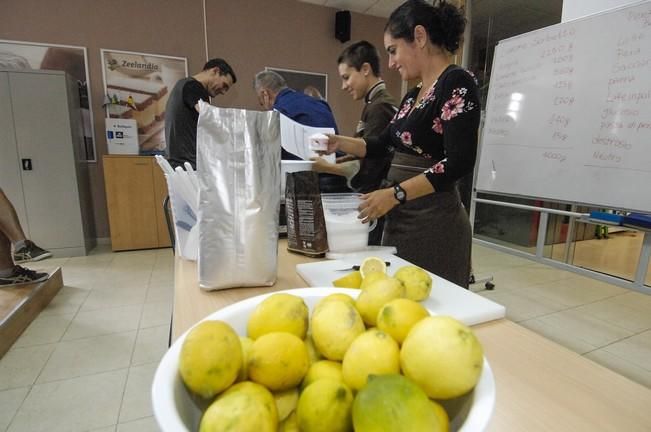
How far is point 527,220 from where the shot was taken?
3.69m

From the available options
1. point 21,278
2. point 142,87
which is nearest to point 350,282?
point 21,278

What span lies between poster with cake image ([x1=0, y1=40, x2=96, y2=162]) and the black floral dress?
3.48 metres

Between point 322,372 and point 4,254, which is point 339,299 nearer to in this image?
point 322,372

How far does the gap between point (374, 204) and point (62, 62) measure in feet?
12.9

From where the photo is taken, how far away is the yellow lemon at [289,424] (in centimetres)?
31

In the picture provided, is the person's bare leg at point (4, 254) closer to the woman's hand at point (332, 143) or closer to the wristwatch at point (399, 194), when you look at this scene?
the woman's hand at point (332, 143)

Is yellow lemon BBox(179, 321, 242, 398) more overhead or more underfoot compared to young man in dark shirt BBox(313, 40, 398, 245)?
more underfoot

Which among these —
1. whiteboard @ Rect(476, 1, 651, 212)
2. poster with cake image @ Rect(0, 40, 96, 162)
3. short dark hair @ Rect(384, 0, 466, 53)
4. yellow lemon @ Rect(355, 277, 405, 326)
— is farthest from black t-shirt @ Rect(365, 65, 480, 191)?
poster with cake image @ Rect(0, 40, 96, 162)

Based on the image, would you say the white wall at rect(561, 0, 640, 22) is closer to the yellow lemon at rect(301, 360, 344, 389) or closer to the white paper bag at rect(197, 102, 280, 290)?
the white paper bag at rect(197, 102, 280, 290)

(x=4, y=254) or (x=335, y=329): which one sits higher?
(x=335, y=329)

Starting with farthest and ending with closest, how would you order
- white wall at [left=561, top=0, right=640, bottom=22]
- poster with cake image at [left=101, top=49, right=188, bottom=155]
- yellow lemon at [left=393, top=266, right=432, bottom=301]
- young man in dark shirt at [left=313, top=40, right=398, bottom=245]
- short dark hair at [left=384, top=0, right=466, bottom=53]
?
poster with cake image at [left=101, top=49, right=188, bottom=155]
white wall at [left=561, top=0, right=640, bottom=22]
young man in dark shirt at [left=313, top=40, right=398, bottom=245]
short dark hair at [left=384, top=0, right=466, bottom=53]
yellow lemon at [left=393, top=266, right=432, bottom=301]

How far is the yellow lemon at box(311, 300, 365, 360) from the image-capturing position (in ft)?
1.24

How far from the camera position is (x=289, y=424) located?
1.05 feet

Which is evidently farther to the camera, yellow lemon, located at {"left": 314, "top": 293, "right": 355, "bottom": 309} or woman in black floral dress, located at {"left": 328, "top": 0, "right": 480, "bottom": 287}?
woman in black floral dress, located at {"left": 328, "top": 0, "right": 480, "bottom": 287}
